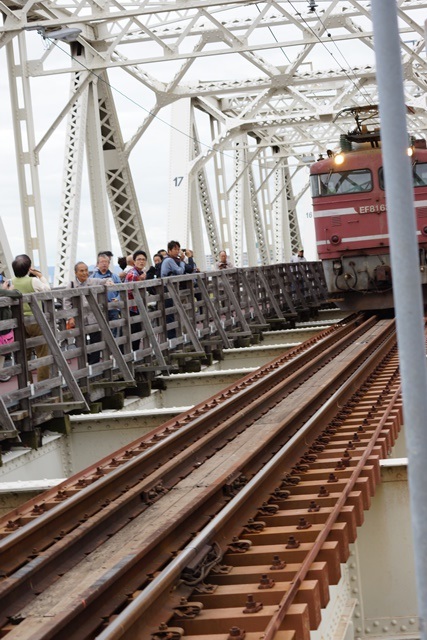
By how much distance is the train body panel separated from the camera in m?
23.0

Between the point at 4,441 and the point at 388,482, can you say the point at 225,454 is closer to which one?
the point at 388,482

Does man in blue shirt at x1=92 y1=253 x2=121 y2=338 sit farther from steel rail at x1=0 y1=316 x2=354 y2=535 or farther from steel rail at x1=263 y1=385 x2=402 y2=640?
steel rail at x1=263 y1=385 x2=402 y2=640

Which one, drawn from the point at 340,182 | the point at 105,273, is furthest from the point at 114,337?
the point at 340,182

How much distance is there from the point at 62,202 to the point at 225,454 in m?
14.7

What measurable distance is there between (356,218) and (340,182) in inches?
33.2

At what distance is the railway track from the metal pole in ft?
6.12

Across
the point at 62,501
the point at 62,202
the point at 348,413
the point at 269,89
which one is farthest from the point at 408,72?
the point at 62,501

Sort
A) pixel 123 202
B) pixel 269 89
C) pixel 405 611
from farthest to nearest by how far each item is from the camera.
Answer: pixel 269 89 < pixel 123 202 < pixel 405 611

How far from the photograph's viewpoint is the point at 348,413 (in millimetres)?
11820

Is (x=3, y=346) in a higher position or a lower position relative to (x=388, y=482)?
higher

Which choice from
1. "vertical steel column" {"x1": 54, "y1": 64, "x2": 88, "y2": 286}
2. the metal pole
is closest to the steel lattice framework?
"vertical steel column" {"x1": 54, "y1": 64, "x2": 88, "y2": 286}

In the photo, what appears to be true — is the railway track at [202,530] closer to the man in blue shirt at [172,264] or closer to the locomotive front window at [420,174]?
the man in blue shirt at [172,264]

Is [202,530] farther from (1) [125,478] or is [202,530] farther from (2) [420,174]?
(2) [420,174]

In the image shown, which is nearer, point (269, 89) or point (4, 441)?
point (4, 441)
